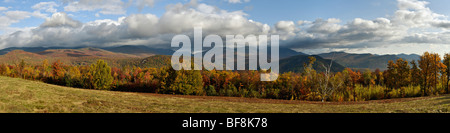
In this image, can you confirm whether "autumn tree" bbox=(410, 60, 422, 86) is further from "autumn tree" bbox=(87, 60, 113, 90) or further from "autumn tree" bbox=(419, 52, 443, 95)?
"autumn tree" bbox=(87, 60, 113, 90)

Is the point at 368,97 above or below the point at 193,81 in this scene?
below

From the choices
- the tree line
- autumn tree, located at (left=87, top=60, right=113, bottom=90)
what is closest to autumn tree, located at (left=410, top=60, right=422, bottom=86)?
the tree line

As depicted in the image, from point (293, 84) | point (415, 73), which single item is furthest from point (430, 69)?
point (293, 84)

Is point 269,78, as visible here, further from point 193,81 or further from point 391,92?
point 391,92

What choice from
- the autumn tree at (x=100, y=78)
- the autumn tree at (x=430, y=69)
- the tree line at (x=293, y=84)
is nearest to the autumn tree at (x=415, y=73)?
the tree line at (x=293, y=84)

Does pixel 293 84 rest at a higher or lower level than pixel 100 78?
lower

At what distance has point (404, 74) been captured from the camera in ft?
89.5

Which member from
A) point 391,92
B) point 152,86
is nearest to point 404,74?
point 391,92

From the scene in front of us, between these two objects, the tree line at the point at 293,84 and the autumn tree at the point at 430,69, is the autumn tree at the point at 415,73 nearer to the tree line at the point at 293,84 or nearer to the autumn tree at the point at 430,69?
the tree line at the point at 293,84

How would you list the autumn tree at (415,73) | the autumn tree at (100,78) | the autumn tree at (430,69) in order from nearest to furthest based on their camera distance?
the autumn tree at (100,78)
the autumn tree at (430,69)
the autumn tree at (415,73)

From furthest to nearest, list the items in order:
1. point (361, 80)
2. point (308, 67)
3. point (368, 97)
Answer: point (361, 80) → point (368, 97) → point (308, 67)

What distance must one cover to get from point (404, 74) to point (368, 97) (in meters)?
6.28

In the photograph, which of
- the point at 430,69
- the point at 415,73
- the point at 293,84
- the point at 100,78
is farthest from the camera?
the point at 415,73

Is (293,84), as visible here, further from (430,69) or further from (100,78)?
(100,78)
